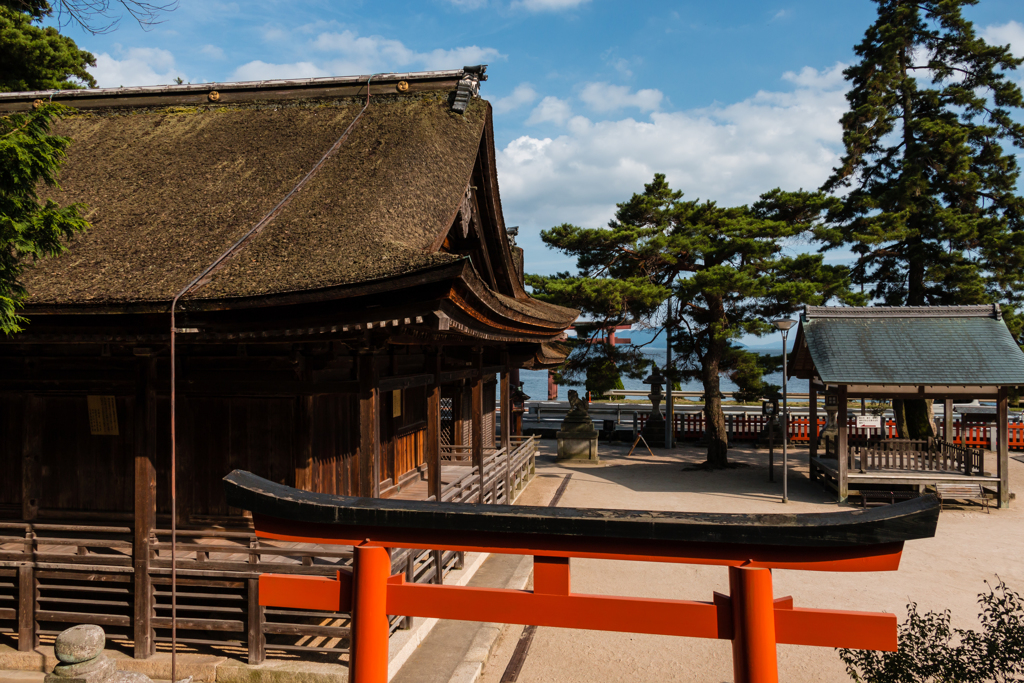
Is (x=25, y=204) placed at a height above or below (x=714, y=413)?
above

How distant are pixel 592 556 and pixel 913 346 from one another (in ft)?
49.7

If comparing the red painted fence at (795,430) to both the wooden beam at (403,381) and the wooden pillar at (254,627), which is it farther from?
the wooden pillar at (254,627)

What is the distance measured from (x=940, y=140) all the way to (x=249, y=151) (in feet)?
65.9

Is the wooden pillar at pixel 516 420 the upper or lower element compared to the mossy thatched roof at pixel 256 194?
lower

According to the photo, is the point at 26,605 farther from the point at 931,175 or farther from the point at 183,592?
the point at 931,175

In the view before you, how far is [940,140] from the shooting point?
1902 centimetres

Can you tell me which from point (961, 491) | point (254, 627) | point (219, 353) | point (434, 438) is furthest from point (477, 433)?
point (961, 491)

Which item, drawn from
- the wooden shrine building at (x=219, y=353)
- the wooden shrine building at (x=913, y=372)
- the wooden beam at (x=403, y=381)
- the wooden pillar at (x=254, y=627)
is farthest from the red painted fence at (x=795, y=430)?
the wooden pillar at (x=254, y=627)

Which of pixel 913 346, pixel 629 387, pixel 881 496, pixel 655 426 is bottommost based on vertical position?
pixel 629 387

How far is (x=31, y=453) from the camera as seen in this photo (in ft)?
23.3

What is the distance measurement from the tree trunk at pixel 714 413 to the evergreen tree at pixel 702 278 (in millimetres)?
30

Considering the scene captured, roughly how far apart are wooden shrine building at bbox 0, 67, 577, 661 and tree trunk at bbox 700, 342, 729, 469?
10.5 meters

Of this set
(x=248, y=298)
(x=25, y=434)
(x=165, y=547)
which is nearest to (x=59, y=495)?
(x=25, y=434)

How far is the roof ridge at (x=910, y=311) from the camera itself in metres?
15.0
